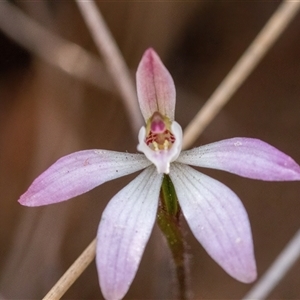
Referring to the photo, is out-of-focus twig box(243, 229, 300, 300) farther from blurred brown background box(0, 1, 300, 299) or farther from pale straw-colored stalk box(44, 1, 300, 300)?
blurred brown background box(0, 1, 300, 299)

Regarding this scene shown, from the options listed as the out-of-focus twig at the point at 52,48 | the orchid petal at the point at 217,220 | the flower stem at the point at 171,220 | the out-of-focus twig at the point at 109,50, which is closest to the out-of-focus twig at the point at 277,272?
the flower stem at the point at 171,220

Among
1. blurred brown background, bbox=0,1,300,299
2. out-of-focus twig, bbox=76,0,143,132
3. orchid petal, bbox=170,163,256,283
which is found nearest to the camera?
orchid petal, bbox=170,163,256,283

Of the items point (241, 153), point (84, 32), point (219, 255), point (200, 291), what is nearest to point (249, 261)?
point (219, 255)

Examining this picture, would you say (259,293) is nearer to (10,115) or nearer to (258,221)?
(258,221)

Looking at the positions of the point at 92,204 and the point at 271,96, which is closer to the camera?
the point at 92,204

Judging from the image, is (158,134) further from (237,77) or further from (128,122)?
(128,122)

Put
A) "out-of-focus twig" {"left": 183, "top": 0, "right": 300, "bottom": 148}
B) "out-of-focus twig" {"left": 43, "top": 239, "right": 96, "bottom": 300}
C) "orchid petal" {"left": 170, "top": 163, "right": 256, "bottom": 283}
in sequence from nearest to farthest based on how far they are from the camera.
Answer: "orchid petal" {"left": 170, "top": 163, "right": 256, "bottom": 283}, "out-of-focus twig" {"left": 43, "top": 239, "right": 96, "bottom": 300}, "out-of-focus twig" {"left": 183, "top": 0, "right": 300, "bottom": 148}

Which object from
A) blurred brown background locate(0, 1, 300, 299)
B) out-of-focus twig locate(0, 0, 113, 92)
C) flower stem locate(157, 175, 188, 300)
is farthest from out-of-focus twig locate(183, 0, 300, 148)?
out-of-focus twig locate(0, 0, 113, 92)

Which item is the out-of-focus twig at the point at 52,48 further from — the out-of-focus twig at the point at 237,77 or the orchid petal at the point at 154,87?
the orchid petal at the point at 154,87
